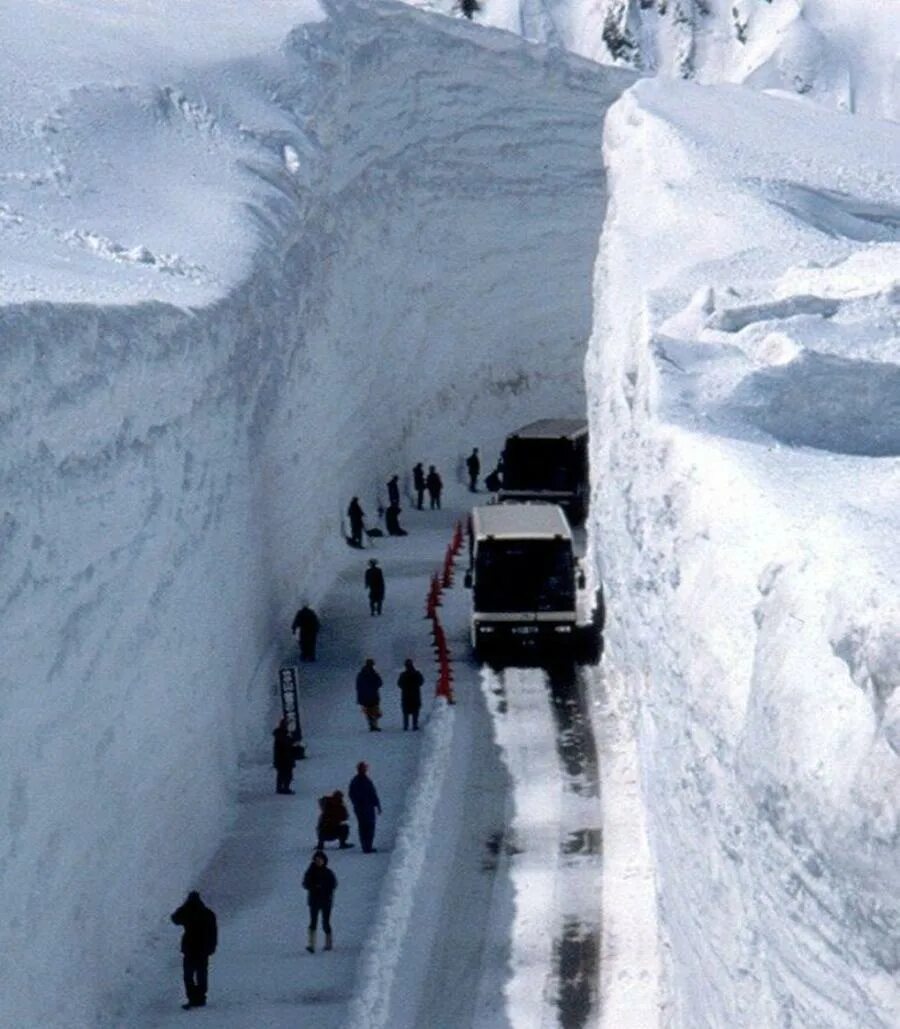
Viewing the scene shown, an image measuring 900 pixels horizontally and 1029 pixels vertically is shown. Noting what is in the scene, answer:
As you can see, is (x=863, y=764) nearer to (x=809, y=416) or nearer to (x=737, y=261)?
(x=809, y=416)

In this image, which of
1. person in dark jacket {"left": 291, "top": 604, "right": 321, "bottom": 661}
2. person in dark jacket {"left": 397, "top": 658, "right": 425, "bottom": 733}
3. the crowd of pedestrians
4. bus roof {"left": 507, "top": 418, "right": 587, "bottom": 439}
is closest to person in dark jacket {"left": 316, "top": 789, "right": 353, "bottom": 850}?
the crowd of pedestrians

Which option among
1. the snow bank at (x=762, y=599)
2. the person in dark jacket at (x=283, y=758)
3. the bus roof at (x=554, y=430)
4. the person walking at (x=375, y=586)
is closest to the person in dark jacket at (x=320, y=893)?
the snow bank at (x=762, y=599)

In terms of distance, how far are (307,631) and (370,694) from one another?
4.07m

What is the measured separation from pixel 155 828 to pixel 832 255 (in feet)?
42.3

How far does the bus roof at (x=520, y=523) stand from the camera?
29.4m

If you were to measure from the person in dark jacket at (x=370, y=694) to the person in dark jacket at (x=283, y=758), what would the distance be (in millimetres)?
2126

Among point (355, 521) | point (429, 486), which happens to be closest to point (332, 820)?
point (355, 521)

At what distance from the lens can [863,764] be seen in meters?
9.88

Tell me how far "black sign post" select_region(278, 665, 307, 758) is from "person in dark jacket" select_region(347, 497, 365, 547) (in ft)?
39.7

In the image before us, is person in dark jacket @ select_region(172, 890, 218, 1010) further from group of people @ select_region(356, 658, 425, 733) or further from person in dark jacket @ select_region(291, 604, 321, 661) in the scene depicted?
person in dark jacket @ select_region(291, 604, 321, 661)

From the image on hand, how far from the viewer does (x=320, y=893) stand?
728 inches

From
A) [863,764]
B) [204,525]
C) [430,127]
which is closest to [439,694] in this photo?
[204,525]

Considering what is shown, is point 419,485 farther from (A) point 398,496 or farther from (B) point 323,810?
(B) point 323,810

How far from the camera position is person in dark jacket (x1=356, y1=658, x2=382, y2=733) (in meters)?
25.7
